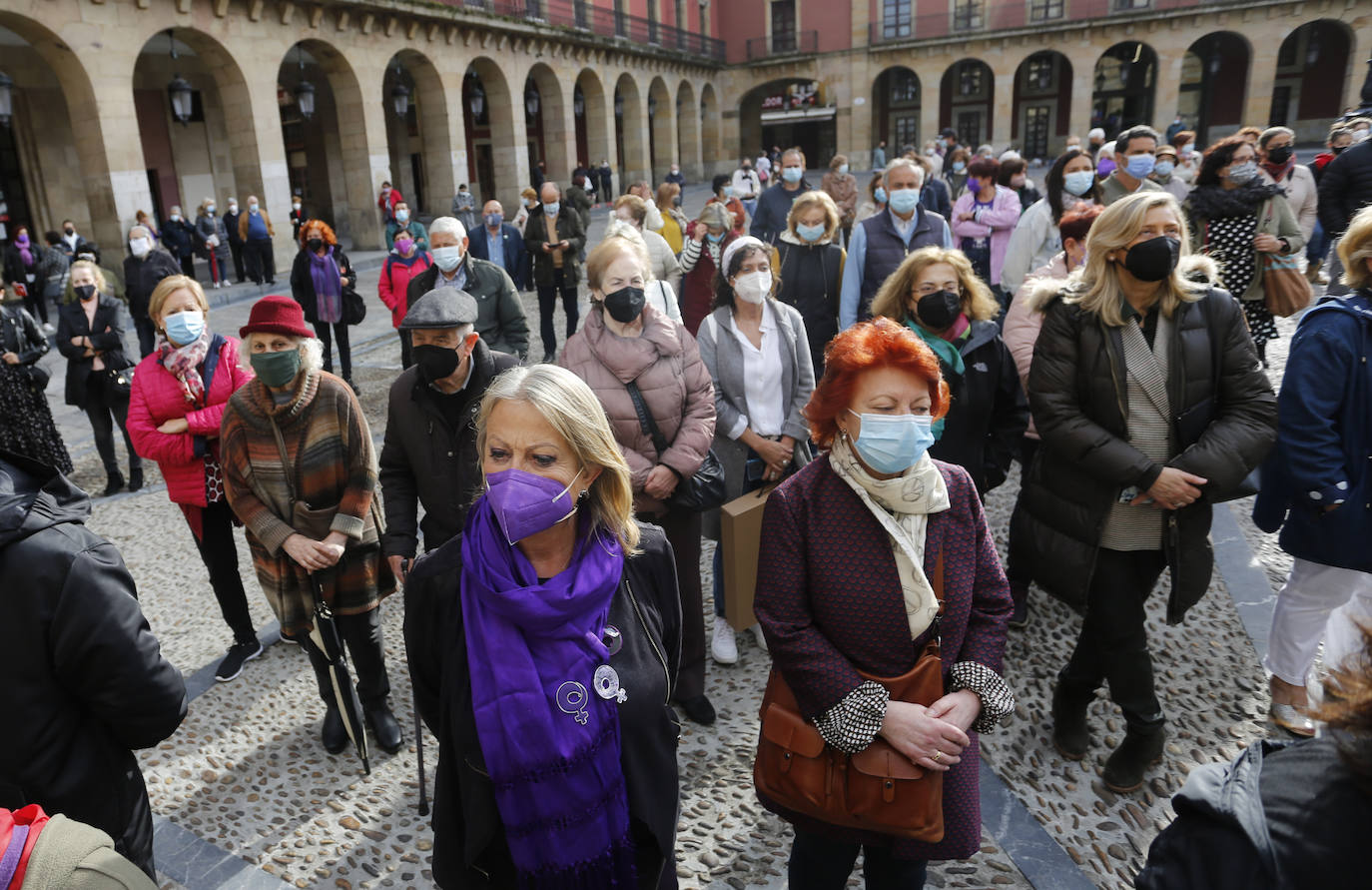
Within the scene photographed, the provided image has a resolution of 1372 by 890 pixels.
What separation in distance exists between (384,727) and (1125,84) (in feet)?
145

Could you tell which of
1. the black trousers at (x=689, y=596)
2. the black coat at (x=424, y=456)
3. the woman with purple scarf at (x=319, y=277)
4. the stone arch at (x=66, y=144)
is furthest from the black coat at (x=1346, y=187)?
the stone arch at (x=66, y=144)

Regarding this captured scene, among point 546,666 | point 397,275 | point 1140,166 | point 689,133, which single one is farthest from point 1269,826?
point 689,133

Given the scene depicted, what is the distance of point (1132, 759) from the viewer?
116 inches

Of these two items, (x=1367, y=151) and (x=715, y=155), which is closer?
(x=1367, y=151)

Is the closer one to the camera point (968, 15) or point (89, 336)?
point (89, 336)

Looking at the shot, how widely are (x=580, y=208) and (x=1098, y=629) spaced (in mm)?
8664

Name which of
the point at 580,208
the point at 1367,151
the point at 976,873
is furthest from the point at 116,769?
the point at 580,208

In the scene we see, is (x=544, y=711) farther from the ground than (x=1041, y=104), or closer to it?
closer to it

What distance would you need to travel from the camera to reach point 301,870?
2857 millimetres

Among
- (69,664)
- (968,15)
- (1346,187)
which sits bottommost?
(69,664)

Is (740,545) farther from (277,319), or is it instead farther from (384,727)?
(277,319)

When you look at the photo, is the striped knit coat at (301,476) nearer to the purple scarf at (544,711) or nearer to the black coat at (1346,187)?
the purple scarf at (544,711)

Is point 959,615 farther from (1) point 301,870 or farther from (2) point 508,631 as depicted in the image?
(1) point 301,870

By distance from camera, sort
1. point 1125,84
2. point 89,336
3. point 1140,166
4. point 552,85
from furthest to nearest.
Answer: point 1125,84
point 552,85
point 89,336
point 1140,166
